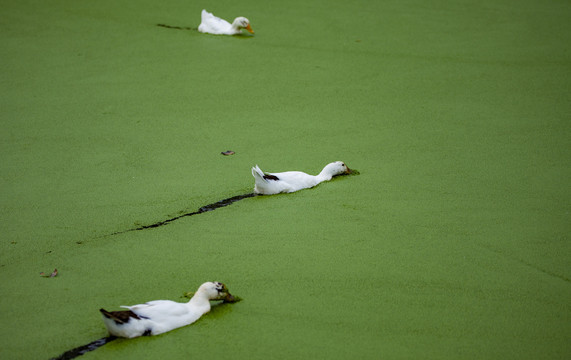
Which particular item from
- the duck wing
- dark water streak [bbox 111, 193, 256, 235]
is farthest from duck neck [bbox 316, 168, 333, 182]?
the duck wing

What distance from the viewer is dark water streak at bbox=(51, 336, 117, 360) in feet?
5.07

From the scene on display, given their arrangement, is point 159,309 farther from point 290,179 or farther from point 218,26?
point 218,26

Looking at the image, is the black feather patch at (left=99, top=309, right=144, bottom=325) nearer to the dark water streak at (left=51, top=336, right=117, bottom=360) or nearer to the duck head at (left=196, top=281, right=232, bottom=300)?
the dark water streak at (left=51, top=336, right=117, bottom=360)

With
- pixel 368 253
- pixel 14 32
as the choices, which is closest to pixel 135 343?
pixel 368 253

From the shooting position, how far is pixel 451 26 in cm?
466

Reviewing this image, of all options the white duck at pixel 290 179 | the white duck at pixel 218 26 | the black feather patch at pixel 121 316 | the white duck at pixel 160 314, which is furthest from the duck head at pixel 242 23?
the black feather patch at pixel 121 316

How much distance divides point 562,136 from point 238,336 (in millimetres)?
2152

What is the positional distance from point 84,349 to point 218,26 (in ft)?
10.7

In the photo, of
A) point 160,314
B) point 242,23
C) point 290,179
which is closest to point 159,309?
point 160,314

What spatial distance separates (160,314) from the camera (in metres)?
1.63

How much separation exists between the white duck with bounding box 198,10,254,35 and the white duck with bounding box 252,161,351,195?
2126 mm

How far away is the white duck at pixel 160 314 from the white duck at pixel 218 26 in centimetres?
299

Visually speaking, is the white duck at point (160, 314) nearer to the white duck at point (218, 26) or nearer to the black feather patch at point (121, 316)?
the black feather patch at point (121, 316)

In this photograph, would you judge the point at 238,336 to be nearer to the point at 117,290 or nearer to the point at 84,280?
the point at 117,290
